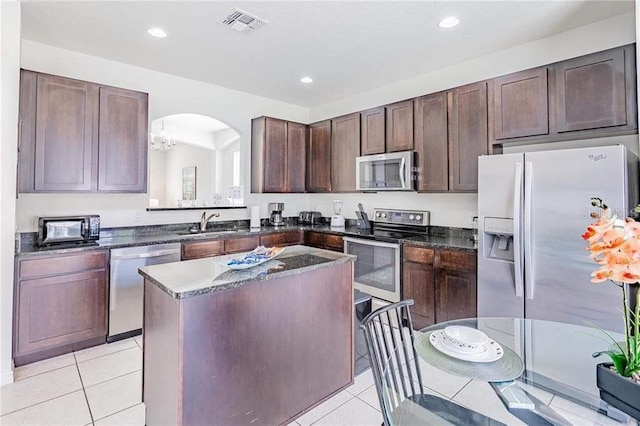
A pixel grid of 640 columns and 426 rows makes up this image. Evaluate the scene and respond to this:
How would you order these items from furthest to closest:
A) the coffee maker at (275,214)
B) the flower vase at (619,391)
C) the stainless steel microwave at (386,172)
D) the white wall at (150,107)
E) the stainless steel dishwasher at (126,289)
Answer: the coffee maker at (275,214)
the stainless steel microwave at (386,172)
the white wall at (150,107)
the stainless steel dishwasher at (126,289)
the flower vase at (619,391)

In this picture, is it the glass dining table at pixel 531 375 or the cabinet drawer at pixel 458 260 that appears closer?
the glass dining table at pixel 531 375

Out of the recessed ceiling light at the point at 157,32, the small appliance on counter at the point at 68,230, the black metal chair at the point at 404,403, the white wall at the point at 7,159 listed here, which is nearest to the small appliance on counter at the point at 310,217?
the small appliance on counter at the point at 68,230

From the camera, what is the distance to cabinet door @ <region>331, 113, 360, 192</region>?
4.29m

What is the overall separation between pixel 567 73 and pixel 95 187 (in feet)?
14.1

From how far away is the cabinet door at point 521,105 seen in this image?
2.70 metres

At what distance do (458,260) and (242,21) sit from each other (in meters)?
2.79

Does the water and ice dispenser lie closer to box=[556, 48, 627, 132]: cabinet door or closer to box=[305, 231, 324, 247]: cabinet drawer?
box=[556, 48, 627, 132]: cabinet door

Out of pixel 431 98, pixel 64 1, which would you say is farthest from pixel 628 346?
pixel 64 1

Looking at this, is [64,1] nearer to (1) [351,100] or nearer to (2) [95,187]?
(2) [95,187]

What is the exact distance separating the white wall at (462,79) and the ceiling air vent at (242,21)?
2094 millimetres

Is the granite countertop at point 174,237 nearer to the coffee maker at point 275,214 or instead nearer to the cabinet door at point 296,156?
the coffee maker at point 275,214

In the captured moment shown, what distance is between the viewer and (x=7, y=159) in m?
2.37

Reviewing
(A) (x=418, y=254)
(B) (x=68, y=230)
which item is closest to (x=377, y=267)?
(A) (x=418, y=254)

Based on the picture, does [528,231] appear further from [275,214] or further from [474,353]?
[275,214]
